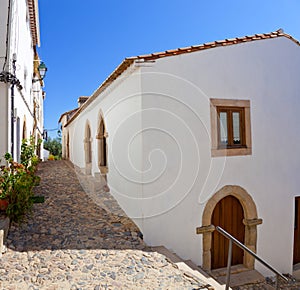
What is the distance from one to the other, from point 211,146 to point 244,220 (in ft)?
7.41

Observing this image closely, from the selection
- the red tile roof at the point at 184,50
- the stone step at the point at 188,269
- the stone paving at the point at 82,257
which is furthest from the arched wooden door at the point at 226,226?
the red tile roof at the point at 184,50

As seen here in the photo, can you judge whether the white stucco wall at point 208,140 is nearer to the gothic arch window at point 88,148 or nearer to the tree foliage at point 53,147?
the gothic arch window at point 88,148

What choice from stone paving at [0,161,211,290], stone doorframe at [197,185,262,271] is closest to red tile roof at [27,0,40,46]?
stone paving at [0,161,211,290]

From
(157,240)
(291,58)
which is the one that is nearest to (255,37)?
(291,58)

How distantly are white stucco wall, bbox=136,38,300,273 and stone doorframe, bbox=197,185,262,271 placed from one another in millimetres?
140

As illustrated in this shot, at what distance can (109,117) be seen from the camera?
27.3 feet

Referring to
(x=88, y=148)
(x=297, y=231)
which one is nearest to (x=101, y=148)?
(x=88, y=148)

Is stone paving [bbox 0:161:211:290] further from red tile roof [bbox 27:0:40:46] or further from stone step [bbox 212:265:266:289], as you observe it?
red tile roof [bbox 27:0:40:46]

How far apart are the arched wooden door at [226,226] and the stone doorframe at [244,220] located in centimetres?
13

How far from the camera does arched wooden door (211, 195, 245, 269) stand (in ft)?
22.5

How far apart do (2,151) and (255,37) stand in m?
7.25

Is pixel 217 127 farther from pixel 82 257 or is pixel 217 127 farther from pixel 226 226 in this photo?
pixel 82 257

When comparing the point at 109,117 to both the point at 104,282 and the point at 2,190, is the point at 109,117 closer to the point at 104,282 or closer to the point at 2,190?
the point at 2,190

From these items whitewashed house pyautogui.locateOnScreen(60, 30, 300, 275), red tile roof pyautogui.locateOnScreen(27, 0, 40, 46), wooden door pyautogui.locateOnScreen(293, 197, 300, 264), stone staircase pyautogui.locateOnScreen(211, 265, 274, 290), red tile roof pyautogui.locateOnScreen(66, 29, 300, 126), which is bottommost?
stone staircase pyautogui.locateOnScreen(211, 265, 274, 290)
